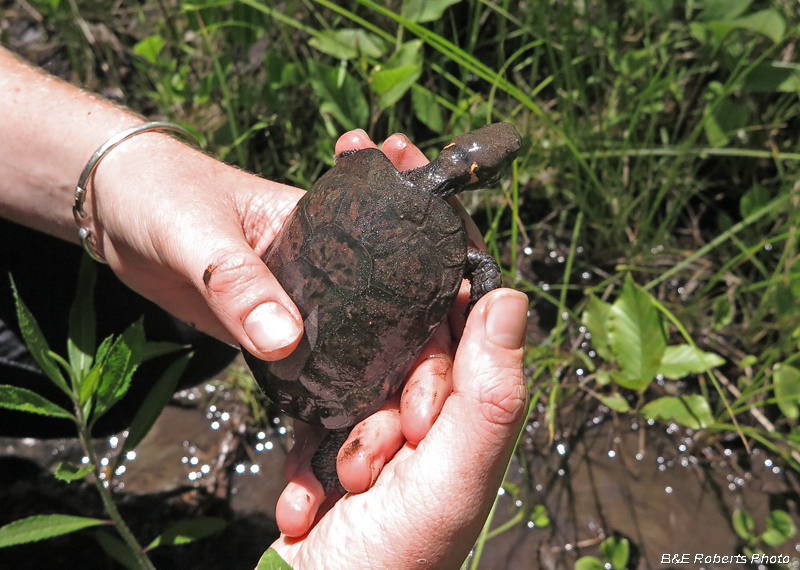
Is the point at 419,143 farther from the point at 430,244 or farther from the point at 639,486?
the point at 639,486

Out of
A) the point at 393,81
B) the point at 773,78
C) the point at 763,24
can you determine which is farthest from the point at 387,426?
the point at 773,78

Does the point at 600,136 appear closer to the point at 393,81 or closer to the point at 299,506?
the point at 393,81

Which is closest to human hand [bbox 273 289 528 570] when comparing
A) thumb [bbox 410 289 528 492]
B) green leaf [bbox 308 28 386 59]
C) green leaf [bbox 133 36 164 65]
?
thumb [bbox 410 289 528 492]

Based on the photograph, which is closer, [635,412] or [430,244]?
[430,244]

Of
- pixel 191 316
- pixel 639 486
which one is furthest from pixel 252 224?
pixel 639 486

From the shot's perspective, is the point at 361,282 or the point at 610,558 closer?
the point at 361,282

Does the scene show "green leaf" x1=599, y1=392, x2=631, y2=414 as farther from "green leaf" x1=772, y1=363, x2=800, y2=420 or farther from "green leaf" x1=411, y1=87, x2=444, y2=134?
"green leaf" x1=411, y1=87, x2=444, y2=134

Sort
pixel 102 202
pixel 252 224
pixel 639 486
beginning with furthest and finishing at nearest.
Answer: pixel 639 486
pixel 252 224
pixel 102 202
